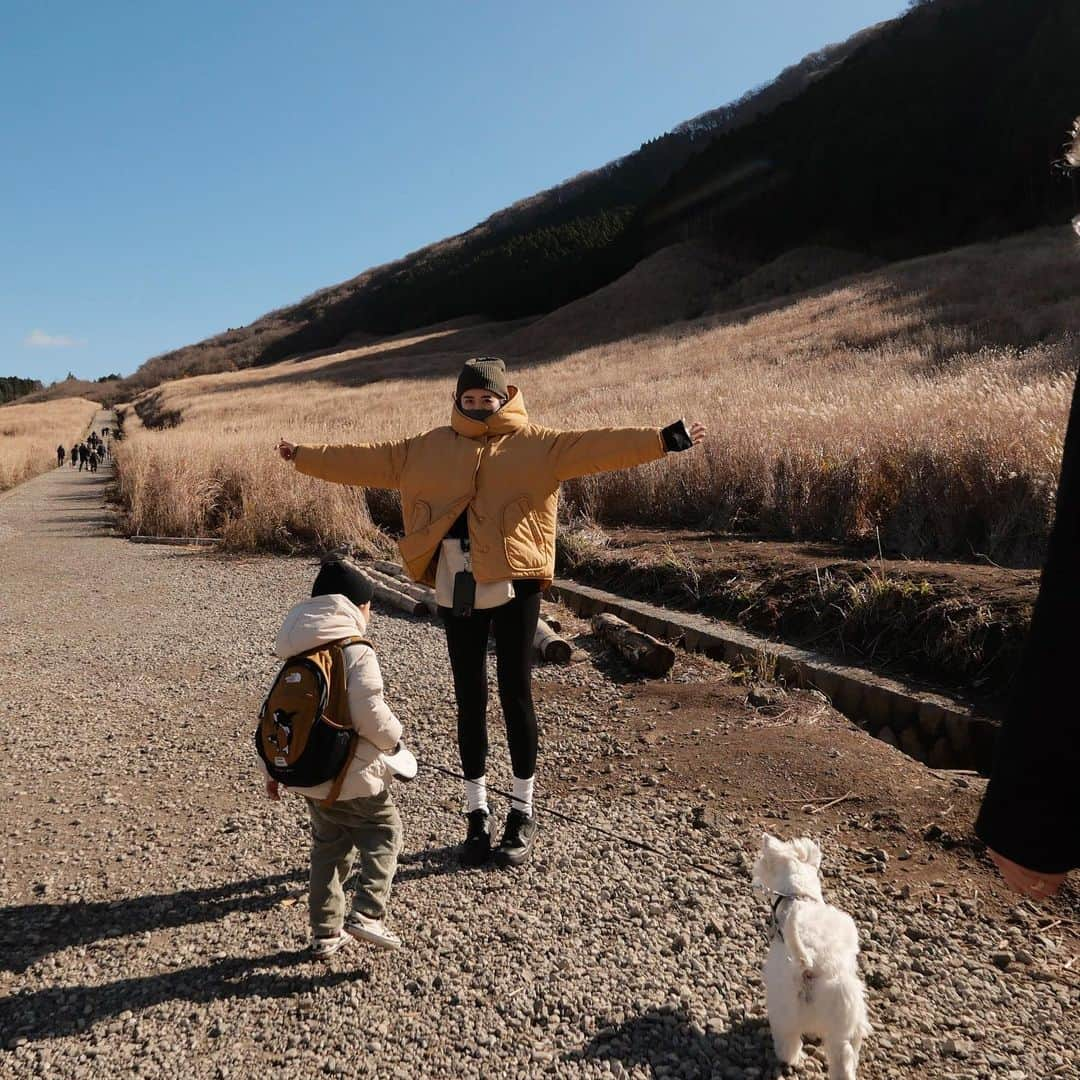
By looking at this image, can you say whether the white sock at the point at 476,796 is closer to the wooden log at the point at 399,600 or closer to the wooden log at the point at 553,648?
the wooden log at the point at 553,648

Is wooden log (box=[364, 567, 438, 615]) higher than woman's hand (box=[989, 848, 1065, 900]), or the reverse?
woman's hand (box=[989, 848, 1065, 900])

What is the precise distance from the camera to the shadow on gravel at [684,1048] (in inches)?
94.7

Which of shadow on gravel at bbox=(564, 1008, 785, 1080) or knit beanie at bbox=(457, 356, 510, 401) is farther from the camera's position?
knit beanie at bbox=(457, 356, 510, 401)

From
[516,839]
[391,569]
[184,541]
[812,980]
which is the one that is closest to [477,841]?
[516,839]

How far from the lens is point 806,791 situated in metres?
4.07

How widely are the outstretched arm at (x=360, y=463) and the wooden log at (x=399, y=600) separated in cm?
422

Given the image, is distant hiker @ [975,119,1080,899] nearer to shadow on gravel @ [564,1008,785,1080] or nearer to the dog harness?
the dog harness

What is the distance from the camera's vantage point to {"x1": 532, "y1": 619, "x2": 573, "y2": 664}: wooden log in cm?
623

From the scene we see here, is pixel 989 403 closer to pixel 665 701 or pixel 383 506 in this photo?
pixel 665 701

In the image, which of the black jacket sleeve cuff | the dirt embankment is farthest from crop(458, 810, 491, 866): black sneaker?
the dirt embankment

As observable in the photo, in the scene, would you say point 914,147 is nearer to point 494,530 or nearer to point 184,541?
point 184,541

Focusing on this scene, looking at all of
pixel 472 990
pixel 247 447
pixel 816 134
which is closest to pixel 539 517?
pixel 472 990

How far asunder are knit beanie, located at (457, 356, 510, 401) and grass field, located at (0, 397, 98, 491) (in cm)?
2649

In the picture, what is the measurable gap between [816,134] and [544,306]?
21545mm
